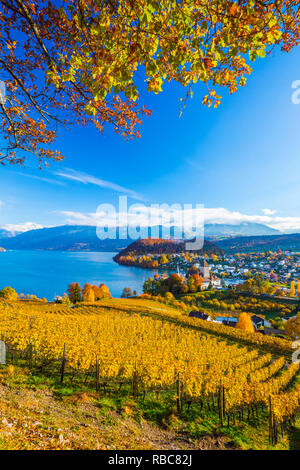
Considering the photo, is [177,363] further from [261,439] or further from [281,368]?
[281,368]

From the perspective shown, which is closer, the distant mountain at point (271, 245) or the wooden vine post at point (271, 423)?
the wooden vine post at point (271, 423)

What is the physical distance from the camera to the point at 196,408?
22.6 feet

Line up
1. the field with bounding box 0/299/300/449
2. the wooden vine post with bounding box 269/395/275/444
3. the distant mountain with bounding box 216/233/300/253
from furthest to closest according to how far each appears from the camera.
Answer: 1. the distant mountain with bounding box 216/233/300/253
2. the wooden vine post with bounding box 269/395/275/444
3. the field with bounding box 0/299/300/449

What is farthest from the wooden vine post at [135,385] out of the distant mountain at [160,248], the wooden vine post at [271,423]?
the distant mountain at [160,248]

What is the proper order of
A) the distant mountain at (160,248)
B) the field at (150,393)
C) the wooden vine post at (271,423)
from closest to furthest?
the field at (150,393) < the wooden vine post at (271,423) < the distant mountain at (160,248)

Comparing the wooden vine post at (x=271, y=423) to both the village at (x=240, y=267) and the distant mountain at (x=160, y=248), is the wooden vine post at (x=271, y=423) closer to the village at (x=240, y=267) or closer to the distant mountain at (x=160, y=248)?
the village at (x=240, y=267)

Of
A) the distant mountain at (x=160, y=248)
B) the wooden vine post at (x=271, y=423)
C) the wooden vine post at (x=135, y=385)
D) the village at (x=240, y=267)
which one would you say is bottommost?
the village at (x=240, y=267)

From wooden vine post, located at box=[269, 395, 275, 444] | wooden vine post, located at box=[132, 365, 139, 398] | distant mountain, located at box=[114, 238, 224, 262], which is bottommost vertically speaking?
distant mountain, located at box=[114, 238, 224, 262]

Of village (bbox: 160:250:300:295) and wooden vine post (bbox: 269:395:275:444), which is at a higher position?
wooden vine post (bbox: 269:395:275:444)

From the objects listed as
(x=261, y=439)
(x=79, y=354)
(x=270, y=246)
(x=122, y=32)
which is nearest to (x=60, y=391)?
(x=79, y=354)

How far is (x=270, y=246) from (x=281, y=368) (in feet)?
641

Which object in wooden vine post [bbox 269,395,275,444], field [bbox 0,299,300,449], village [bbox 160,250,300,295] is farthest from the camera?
village [bbox 160,250,300,295]

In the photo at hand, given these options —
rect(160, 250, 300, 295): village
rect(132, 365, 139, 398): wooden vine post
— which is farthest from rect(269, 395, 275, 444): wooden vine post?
rect(160, 250, 300, 295): village

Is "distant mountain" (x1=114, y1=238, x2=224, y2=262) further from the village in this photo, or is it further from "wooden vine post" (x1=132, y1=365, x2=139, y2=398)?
"wooden vine post" (x1=132, y1=365, x2=139, y2=398)
